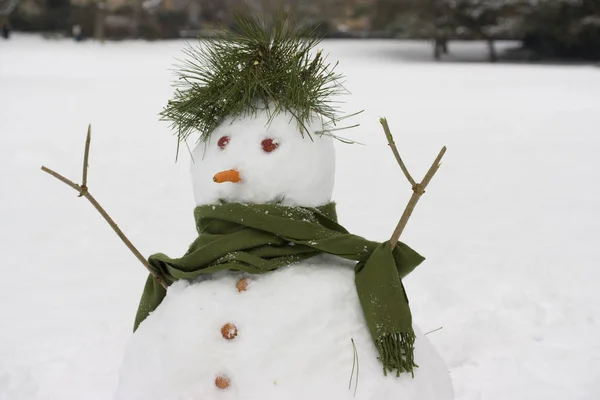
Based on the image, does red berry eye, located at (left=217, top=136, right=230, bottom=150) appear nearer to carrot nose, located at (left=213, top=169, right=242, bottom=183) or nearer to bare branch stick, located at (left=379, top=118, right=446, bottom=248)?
carrot nose, located at (left=213, top=169, right=242, bottom=183)

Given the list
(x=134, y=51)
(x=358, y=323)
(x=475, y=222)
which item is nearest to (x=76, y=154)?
(x=475, y=222)

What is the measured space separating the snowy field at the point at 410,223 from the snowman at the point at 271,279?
1.34m

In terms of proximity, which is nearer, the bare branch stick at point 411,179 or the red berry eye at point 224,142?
the bare branch stick at point 411,179

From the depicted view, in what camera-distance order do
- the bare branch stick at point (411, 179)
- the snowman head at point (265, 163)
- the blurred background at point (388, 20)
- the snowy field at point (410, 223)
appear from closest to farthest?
the bare branch stick at point (411, 179) < the snowman head at point (265, 163) < the snowy field at point (410, 223) < the blurred background at point (388, 20)

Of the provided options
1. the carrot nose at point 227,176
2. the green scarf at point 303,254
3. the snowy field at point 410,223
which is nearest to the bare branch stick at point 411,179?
the green scarf at point 303,254

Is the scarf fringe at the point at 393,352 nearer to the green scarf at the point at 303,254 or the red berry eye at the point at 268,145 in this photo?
the green scarf at the point at 303,254

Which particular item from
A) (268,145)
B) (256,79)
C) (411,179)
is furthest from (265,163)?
(411,179)

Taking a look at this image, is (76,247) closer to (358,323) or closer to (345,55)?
(358,323)

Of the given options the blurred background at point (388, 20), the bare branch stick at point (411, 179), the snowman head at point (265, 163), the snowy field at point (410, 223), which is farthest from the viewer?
the blurred background at point (388, 20)

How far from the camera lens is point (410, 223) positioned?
4449 millimetres

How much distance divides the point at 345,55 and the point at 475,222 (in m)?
7.51

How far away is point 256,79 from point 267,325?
22.8 inches

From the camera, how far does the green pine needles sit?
1.55 m

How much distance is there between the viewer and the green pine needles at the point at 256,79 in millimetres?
1546
